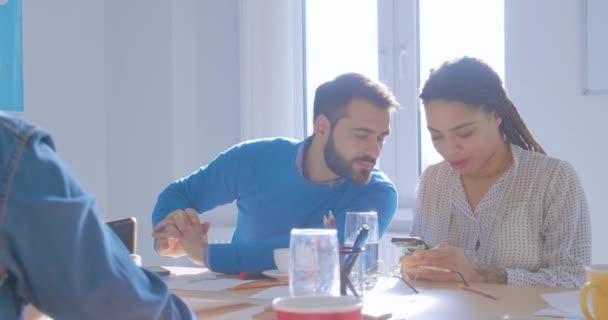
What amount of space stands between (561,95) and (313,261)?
7.38 feet

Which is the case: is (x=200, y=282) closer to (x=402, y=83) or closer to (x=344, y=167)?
(x=344, y=167)

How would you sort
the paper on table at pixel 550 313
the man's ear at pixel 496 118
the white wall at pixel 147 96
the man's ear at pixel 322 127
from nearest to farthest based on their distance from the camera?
the paper on table at pixel 550 313, the man's ear at pixel 496 118, the man's ear at pixel 322 127, the white wall at pixel 147 96

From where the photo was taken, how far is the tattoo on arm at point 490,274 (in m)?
1.75

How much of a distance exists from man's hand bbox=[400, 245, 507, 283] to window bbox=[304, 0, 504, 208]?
1.72 m

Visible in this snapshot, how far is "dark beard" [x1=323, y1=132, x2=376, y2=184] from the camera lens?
2.20 meters

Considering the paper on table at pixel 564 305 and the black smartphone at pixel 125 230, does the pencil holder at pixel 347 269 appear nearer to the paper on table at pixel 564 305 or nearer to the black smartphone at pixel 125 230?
the paper on table at pixel 564 305

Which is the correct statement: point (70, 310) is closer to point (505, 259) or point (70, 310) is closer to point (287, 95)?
point (505, 259)

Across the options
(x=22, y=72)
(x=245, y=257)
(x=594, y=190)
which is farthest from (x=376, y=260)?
(x=22, y=72)

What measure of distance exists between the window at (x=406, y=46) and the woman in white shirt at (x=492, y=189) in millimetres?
1297

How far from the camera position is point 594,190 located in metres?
2.99

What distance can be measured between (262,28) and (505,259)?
212cm

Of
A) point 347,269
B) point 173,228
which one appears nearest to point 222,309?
point 347,269

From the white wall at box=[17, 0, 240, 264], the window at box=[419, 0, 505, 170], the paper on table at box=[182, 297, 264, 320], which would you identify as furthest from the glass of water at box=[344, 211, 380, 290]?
the white wall at box=[17, 0, 240, 264]

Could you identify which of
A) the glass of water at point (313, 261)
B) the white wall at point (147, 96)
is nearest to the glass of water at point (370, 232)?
the glass of water at point (313, 261)
